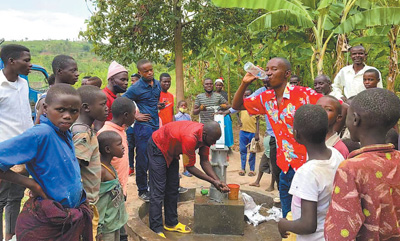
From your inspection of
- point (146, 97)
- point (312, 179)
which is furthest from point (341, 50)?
point (312, 179)

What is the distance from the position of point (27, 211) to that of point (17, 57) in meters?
1.83

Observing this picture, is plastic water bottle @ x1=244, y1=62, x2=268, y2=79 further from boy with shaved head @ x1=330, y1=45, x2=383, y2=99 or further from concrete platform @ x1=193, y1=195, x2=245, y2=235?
boy with shaved head @ x1=330, y1=45, x2=383, y2=99

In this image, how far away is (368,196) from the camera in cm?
146

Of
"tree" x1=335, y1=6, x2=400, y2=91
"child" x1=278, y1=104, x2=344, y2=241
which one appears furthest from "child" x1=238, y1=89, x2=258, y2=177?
"child" x1=278, y1=104, x2=344, y2=241

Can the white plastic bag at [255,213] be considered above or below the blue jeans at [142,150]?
below

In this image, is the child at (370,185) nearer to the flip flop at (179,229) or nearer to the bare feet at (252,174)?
the flip flop at (179,229)

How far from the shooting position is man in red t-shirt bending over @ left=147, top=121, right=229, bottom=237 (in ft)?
11.2

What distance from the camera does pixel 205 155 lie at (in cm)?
383

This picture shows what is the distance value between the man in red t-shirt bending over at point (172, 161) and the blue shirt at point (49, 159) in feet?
5.07

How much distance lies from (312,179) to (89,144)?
1508 millimetres

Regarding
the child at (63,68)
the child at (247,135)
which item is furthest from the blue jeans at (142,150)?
the child at (247,135)

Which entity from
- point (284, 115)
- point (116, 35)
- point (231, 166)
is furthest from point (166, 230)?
point (116, 35)

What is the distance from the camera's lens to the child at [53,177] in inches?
72.8

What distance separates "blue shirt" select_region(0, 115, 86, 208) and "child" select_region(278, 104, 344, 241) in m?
1.30
